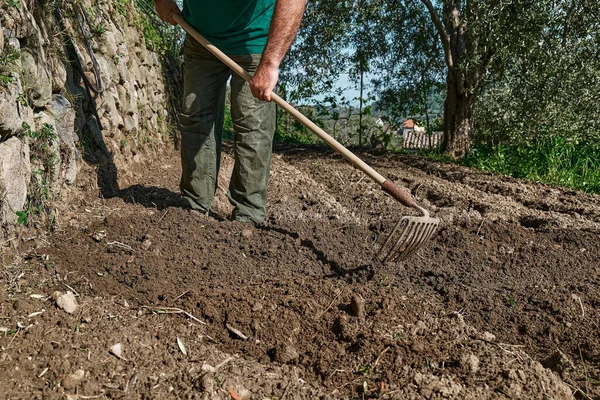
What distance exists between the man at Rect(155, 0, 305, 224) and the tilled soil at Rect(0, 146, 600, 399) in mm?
294

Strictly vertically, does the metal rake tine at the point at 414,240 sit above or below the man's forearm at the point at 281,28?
below

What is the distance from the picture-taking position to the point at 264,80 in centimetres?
328

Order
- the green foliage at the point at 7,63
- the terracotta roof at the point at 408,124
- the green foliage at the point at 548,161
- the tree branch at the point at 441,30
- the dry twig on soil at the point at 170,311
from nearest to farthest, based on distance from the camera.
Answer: the dry twig on soil at the point at 170,311 → the green foliage at the point at 7,63 → the green foliage at the point at 548,161 → the tree branch at the point at 441,30 → the terracotta roof at the point at 408,124

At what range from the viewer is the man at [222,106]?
3619 mm

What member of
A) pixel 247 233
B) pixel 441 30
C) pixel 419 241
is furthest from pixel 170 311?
pixel 441 30

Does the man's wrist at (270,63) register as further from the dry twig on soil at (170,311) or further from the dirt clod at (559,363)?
the dirt clod at (559,363)

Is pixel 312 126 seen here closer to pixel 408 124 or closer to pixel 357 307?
pixel 357 307

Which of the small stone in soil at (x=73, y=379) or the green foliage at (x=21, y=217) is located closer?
the small stone in soil at (x=73, y=379)

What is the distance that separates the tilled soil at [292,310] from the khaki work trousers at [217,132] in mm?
258

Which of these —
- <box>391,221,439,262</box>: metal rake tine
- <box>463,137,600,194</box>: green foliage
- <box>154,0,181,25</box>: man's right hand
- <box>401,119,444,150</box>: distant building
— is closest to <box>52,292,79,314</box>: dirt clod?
<box>391,221,439,262</box>: metal rake tine

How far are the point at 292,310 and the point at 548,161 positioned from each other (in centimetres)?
555

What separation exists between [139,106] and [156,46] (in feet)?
5.47

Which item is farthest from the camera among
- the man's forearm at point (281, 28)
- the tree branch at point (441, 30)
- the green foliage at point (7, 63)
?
the tree branch at point (441, 30)

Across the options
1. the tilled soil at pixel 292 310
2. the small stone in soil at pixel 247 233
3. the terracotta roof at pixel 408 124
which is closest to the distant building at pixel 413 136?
the terracotta roof at pixel 408 124
